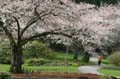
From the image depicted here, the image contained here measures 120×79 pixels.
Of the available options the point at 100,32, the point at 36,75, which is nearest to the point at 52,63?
the point at 100,32

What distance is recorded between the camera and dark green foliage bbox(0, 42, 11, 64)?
4564 centimetres

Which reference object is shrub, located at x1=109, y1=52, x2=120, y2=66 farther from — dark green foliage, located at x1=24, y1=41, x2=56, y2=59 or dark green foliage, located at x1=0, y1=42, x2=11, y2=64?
dark green foliage, located at x1=0, y1=42, x2=11, y2=64

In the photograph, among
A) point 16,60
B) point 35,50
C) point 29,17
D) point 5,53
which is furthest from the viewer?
point 35,50

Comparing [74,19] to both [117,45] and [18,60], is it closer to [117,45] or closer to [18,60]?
[18,60]

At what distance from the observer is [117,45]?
5641 cm

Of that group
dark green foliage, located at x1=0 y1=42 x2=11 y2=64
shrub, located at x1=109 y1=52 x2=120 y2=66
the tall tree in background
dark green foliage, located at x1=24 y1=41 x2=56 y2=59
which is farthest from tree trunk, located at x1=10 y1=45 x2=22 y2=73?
dark green foliage, located at x1=24 y1=41 x2=56 y2=59

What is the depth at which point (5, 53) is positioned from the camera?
47.0 m

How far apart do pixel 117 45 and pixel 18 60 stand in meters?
27.4

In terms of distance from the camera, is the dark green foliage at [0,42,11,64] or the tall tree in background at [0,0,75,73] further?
the dark green foliage at [0,42,11,64]

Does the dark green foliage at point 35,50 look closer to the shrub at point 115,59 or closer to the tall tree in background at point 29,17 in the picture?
the shrub at point 115,59

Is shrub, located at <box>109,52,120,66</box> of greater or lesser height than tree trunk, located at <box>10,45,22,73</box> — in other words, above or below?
below

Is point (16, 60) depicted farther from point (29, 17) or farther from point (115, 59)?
point (115, 59)

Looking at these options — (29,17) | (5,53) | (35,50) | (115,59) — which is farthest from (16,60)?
(35,50)

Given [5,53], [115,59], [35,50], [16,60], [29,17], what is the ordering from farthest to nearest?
1. [35,50]
2. [5,53]
3. [115,59]
4. [16,60]
5. [29,17]
